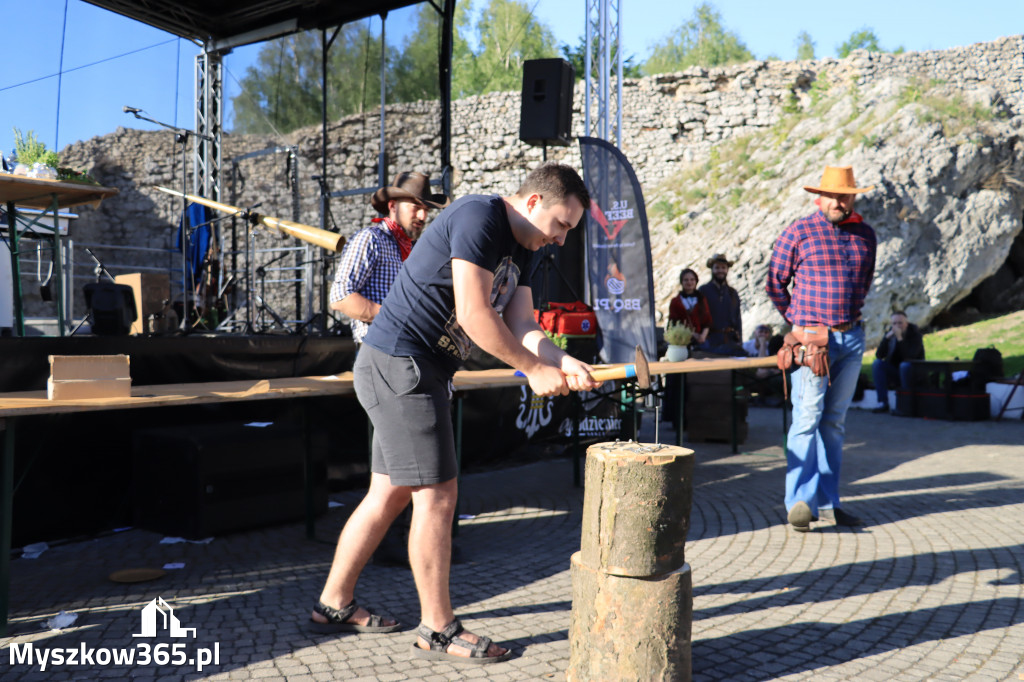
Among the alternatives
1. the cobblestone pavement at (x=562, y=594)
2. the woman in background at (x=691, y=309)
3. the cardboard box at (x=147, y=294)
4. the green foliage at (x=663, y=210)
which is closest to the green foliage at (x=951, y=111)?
the green foliage at (x=663, y=210)

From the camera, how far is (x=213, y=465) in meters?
4.02

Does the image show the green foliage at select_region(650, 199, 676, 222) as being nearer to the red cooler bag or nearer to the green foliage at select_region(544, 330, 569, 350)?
the red cooler bag

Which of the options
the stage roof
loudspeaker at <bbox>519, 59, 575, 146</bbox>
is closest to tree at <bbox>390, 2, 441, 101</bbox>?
the stage roof

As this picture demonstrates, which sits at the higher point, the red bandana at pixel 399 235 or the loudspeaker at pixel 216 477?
the red bandana at pixel 399 235

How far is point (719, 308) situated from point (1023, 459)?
3.33m

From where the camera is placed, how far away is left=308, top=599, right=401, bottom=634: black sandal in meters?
2.85

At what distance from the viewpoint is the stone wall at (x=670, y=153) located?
15398 millimetres

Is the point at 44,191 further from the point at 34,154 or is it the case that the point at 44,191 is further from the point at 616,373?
the point at 616,373

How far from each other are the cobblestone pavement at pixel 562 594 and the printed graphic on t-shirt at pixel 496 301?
1.07m

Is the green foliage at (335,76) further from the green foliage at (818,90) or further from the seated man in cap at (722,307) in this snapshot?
the green foliage at (818,90)

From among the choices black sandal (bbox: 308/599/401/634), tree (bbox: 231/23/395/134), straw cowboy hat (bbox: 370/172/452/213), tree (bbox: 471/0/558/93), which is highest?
tree (bbox: 471/0/558/93)

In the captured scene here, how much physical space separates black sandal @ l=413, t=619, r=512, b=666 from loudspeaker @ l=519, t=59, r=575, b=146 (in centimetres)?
834

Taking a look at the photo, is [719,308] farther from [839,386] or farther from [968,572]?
[968,572]

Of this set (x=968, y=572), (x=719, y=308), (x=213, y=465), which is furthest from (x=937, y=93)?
(x=213, y=465)
